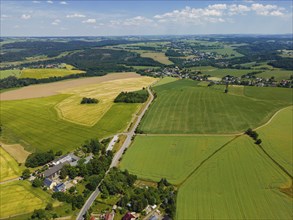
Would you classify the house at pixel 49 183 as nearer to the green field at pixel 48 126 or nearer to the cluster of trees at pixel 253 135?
the green field at pixel 48 126

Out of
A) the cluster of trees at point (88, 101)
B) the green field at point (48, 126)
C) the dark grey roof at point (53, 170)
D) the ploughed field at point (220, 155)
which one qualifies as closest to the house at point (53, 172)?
the dark grey roof at point (53, 170)

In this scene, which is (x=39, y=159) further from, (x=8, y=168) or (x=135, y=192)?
(x=135, y=192)

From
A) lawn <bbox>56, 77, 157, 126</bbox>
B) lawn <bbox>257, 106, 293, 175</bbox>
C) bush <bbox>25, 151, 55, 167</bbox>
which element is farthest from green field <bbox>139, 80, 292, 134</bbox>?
bush <bbox>25, 151, 55, 167</bbox>

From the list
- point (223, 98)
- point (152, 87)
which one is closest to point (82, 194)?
point (223, 98)

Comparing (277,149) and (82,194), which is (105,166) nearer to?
(82,194)

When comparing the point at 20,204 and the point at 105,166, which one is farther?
the point at 105,166
